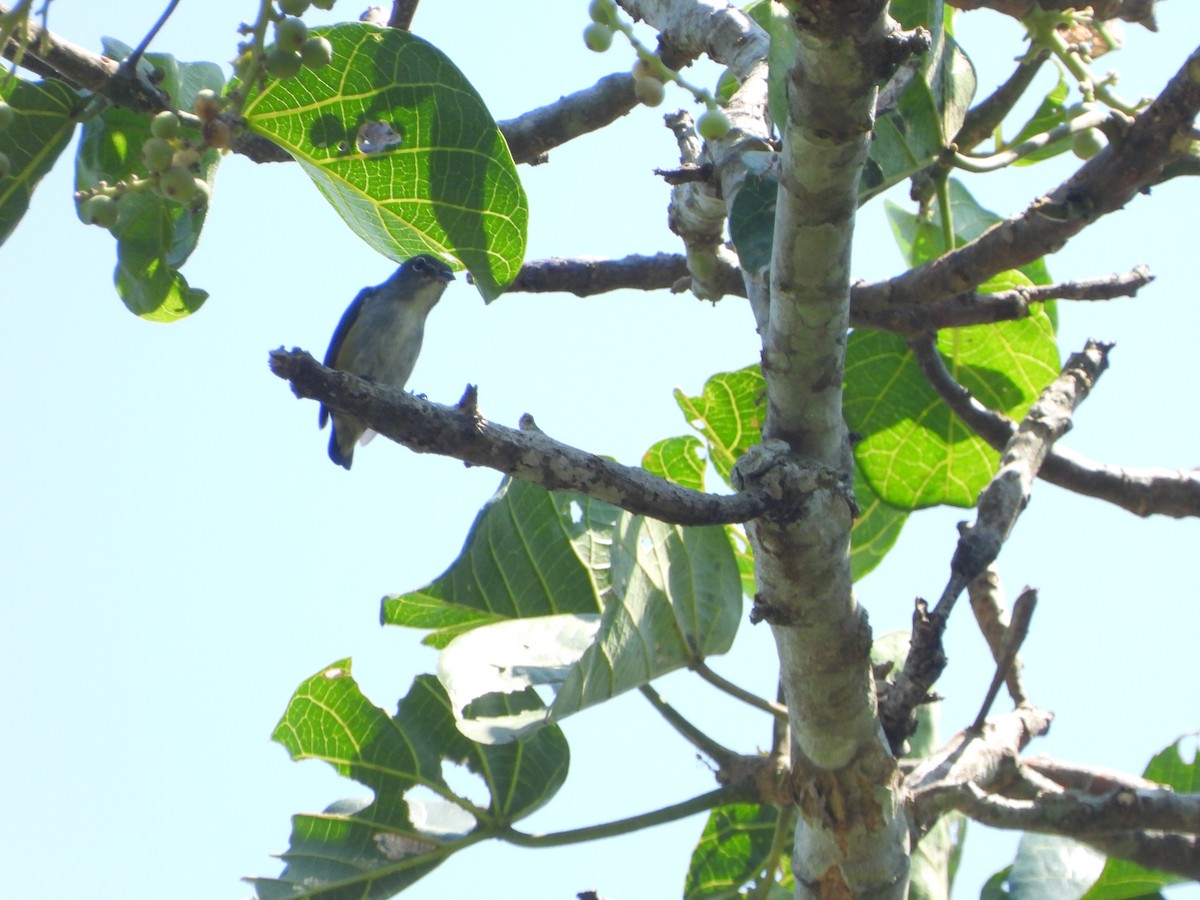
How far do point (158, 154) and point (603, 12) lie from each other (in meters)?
0.67

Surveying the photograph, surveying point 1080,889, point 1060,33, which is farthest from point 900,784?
point 1060,33

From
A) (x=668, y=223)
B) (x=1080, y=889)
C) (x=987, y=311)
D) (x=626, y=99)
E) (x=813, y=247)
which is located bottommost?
(x=1080, y=889)

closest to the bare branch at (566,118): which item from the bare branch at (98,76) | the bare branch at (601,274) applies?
the bare branch at (601,274)

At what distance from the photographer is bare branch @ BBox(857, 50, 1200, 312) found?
78.7 inches

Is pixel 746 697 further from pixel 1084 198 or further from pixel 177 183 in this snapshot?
pixel 177 183

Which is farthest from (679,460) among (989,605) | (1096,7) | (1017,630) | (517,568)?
(1096,7)

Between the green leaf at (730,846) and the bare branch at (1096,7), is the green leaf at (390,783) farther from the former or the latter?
the bare branch at (1096,7)

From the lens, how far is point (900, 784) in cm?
199

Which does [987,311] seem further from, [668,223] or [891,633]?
[891,633]

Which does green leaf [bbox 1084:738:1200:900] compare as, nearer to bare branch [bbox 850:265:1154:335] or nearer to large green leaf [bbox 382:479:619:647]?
bare branch [bbox 850:265:1154:335]

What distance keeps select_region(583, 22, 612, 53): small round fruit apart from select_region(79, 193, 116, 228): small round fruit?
2.38 feet

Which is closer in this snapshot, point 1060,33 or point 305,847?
point 1060,33

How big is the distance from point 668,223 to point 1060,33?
0.78 m

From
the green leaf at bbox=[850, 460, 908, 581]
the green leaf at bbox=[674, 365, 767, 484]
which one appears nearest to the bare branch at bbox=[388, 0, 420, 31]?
the green leaf at bbox=[674, 365, 767, 484]
